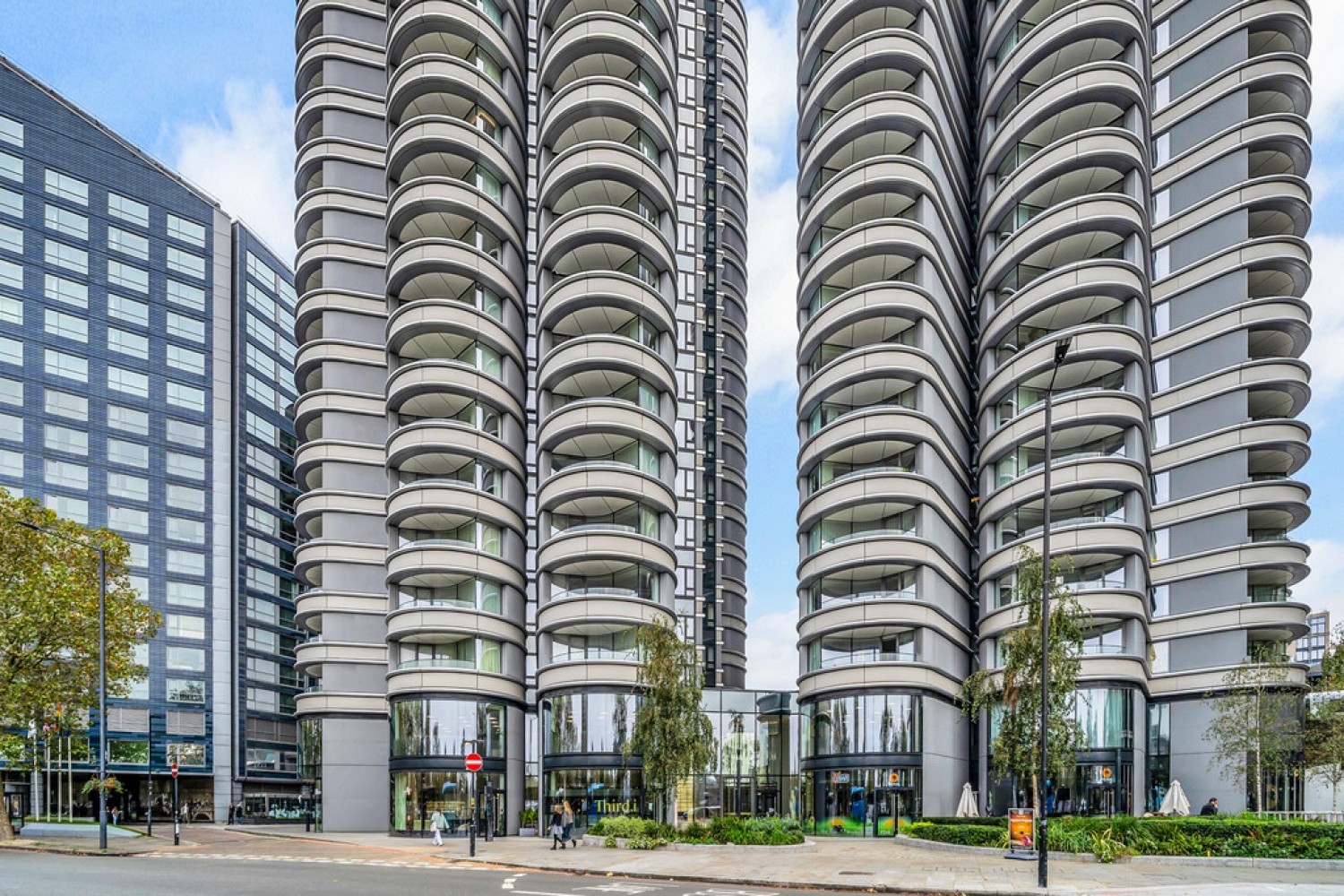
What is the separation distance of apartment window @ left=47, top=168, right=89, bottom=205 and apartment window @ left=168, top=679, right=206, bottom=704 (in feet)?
129

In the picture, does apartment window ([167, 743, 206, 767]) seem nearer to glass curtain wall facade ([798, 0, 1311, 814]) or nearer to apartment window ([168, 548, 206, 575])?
apartment window ([168, 548, 206, 575])

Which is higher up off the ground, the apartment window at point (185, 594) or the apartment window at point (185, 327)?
the apartment window at point (185, 327)

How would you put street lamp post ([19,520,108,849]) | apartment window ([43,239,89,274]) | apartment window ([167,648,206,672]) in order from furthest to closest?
apartment window ([167,648,206,672])
apartment window ([43,239,89,274])
street lamp post ([19,520,108,849])

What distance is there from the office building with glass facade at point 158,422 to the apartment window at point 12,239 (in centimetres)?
18

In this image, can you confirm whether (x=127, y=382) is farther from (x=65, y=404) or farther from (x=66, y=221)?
(x=66, y=221)

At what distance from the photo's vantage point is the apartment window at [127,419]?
98.5m

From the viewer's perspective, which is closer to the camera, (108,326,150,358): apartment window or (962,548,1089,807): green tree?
(962,548,1089,807): green tree

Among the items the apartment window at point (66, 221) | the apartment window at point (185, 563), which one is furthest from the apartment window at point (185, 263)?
the apartment window at point (185, 563)

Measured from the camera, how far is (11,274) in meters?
93.4

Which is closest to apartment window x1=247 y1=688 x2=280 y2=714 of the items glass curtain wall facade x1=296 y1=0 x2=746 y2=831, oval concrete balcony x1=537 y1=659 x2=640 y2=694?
glass curtain wall facade x1=296 y1=0 x2=746 y2=831

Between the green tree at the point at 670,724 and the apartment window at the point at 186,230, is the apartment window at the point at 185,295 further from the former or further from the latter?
the green tree at the point at 670,724

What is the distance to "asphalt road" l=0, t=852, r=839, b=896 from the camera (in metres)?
23.5

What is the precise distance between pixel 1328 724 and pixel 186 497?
93243mm

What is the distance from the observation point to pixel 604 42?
2452 inches
